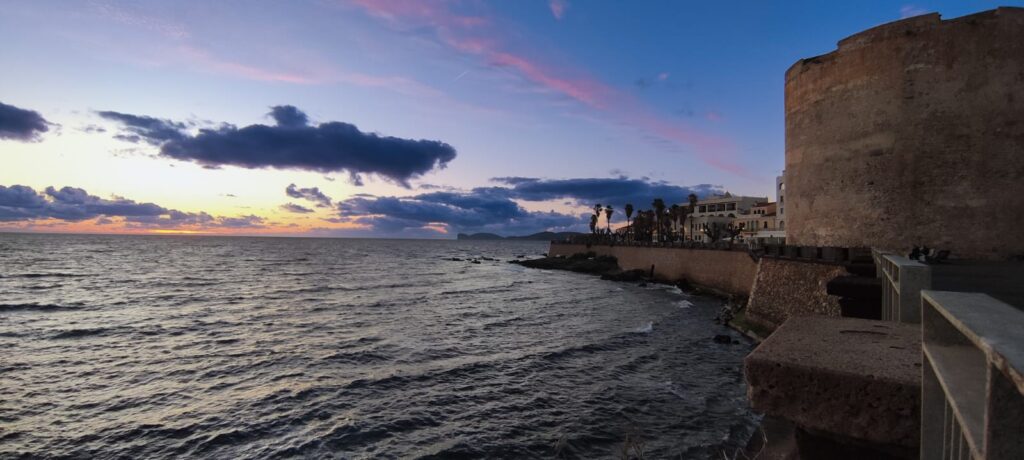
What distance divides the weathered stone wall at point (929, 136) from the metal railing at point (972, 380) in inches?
756

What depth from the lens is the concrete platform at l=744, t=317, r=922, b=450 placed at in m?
3.08

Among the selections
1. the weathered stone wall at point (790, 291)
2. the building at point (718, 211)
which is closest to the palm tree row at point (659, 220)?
the building at point (718, 211)

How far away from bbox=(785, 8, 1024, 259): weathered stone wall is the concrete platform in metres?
18.4

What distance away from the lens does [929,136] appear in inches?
712

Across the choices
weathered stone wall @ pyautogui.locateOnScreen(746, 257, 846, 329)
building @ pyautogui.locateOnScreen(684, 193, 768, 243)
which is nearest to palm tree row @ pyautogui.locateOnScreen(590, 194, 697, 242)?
building @ pyautogui.locateOnScreen(684, 193, 768, 243)

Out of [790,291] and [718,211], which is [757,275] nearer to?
[790,291]

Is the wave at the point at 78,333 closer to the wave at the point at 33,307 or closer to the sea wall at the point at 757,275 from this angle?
the wave at the point at 33,307

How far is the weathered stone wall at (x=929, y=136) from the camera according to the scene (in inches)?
685

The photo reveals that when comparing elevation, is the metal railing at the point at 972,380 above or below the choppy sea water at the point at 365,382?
above

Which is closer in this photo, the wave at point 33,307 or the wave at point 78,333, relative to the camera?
the wave at point 78,333

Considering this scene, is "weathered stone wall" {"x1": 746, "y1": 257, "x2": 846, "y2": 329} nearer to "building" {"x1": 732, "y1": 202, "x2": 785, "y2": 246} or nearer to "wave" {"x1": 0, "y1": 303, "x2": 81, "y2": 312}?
"wave" {"x1": 0, "y1": 303, "x2": 81, "y2": 312}

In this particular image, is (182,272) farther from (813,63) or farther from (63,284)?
(813,63)

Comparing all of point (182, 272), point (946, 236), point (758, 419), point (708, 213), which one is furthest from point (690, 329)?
point (708, 213)

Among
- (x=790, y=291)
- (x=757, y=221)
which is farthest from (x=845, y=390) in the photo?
(x=757, y=221)
